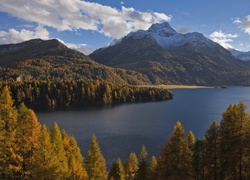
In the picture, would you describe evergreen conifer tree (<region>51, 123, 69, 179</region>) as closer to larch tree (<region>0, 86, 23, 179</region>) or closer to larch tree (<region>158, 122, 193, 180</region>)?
larch tree (<region>0, 86, 23, 179</region>)

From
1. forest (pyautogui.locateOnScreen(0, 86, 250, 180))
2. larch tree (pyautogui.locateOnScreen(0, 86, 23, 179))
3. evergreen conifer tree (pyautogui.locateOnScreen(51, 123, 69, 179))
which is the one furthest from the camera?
evergreen conifer tree (pyautogui.locateOnScreen(51, 123, 69, 179))

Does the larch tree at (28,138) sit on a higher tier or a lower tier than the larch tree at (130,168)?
higher

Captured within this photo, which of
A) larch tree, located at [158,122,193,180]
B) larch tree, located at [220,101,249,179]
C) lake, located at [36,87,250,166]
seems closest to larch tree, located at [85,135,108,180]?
larch tree, located at [158,122,193,180]

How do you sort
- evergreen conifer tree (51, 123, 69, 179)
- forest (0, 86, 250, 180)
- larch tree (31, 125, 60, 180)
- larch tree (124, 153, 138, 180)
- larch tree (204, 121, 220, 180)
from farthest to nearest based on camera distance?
larch tree (124, 153, 138, 180), larch tree (204, 121, 220, 180), evergreen conifer tree (51, 123, 69, 179), forest (0, 86, 250, 180), larch tree (31, 125, 60, 180)

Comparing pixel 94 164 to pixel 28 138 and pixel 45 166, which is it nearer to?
pixel 45 166

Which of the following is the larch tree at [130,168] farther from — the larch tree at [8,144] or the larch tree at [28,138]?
the larch tree at [8,144]

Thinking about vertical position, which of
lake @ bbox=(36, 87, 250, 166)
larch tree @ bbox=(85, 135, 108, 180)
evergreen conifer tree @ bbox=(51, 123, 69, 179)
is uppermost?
evergreen conifer tree @ bbox=(51, 123, 69, 179)

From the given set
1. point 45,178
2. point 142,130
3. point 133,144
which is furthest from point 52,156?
point 142,130

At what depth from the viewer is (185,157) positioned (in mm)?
42031

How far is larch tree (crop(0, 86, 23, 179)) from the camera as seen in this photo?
4147cm

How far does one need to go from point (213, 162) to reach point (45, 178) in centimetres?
2794

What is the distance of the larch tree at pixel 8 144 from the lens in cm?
4147

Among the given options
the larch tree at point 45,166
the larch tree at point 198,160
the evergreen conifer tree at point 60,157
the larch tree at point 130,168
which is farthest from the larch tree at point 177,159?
the larch tree at point 130,168

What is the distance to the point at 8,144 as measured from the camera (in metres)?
41.7
